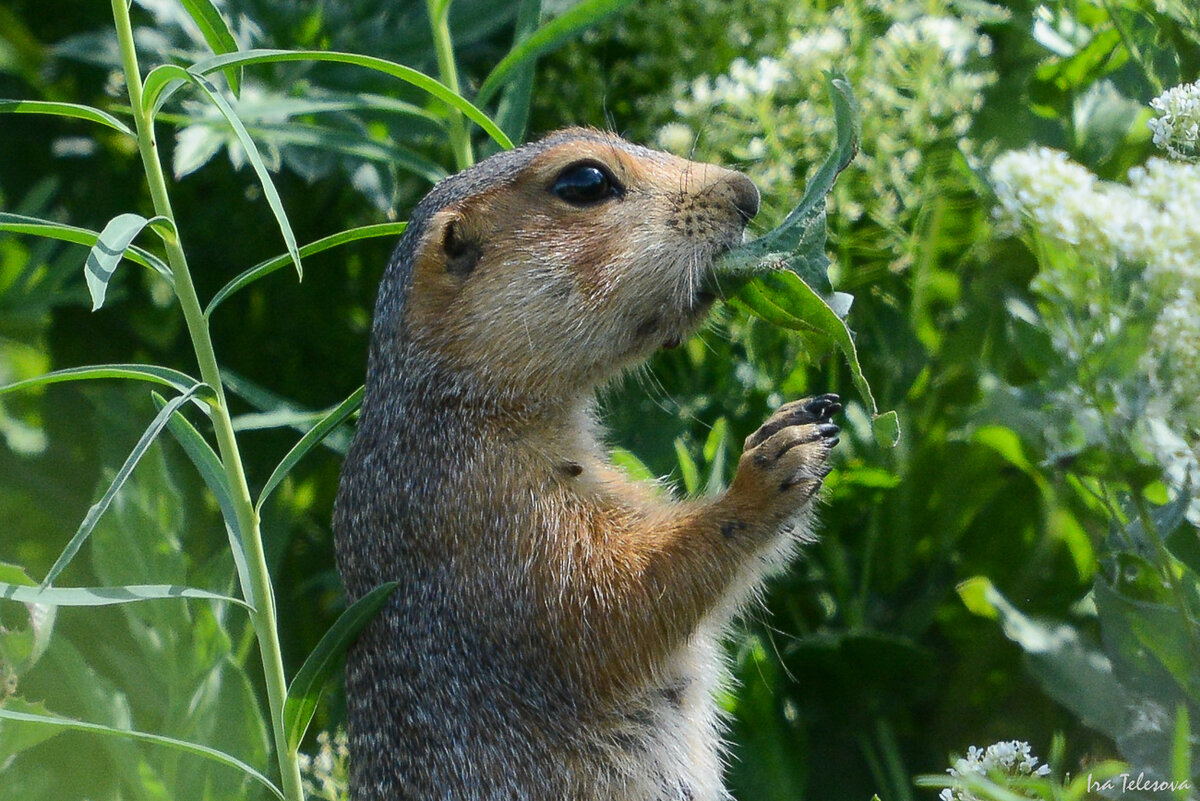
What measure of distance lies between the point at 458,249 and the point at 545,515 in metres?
0.41

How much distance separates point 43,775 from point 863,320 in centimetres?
169

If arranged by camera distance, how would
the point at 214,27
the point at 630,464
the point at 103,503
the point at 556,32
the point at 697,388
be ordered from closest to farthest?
the point at 103,503 < the point at 214,27 < the point at 556,32 < the point at 630,464 < the point at 697,388

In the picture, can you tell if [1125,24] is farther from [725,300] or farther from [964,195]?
[725,300]

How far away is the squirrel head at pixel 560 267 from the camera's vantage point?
5.74 feet

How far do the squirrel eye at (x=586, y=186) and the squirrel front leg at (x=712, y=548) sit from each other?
0.40 m

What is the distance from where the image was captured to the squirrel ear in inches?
72.7

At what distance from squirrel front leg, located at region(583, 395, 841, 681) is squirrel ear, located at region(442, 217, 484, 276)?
0.46 metres

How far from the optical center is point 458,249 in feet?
6.09

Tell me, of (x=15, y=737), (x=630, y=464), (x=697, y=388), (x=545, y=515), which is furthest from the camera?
(x=697, y=388)

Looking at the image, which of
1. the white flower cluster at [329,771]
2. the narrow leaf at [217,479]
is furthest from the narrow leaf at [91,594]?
the white flower cluster at [329,771]

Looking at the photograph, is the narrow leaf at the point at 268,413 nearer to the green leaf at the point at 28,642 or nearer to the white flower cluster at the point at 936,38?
the green leaf at the point at 28,642

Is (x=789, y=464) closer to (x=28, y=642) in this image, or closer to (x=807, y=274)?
(x=807, y=274)

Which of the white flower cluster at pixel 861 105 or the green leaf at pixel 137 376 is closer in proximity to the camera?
the green leaf at pixel 137 376

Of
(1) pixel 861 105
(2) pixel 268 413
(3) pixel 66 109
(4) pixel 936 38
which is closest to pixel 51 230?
(3) pixel 66 109
